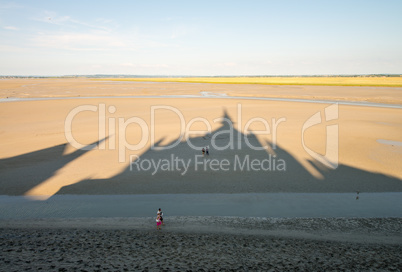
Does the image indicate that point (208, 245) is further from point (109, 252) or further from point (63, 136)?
point (63, 136)

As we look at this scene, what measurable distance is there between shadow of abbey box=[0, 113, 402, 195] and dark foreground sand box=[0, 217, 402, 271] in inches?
112

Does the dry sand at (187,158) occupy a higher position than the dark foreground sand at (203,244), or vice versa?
the dry sand at (187,158)

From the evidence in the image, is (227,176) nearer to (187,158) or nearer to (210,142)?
(187,158)

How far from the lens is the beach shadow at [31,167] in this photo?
12055 millimetres

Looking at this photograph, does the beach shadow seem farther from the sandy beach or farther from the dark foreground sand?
the dark foreground sand

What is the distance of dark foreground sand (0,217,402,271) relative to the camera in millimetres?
6496

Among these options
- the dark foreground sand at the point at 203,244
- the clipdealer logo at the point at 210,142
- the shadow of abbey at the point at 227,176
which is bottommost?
the dark foreground sand at the point at 203,244

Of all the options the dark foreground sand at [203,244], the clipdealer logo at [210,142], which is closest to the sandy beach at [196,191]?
the dark foreground sand at [203,244]

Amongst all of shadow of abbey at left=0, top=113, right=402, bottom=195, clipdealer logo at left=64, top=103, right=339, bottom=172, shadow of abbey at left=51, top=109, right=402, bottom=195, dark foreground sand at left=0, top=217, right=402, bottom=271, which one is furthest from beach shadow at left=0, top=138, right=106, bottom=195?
dark foreground sand at left=0, top=217, right=402, bottom=271

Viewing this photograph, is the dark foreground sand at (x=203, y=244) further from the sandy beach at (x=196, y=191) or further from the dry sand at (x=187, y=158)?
the dry sand at (x=187, y=158)

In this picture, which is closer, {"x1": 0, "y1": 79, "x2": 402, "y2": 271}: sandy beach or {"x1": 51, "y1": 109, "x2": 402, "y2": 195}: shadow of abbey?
{"x1": 0, "y1": 79, "x2": 402, "y2": 271}: sandy beach

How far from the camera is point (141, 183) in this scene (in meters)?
12.6

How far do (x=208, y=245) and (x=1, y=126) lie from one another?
1029 inches

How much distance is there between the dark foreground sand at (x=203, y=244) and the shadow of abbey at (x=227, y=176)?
2838 millimetres
